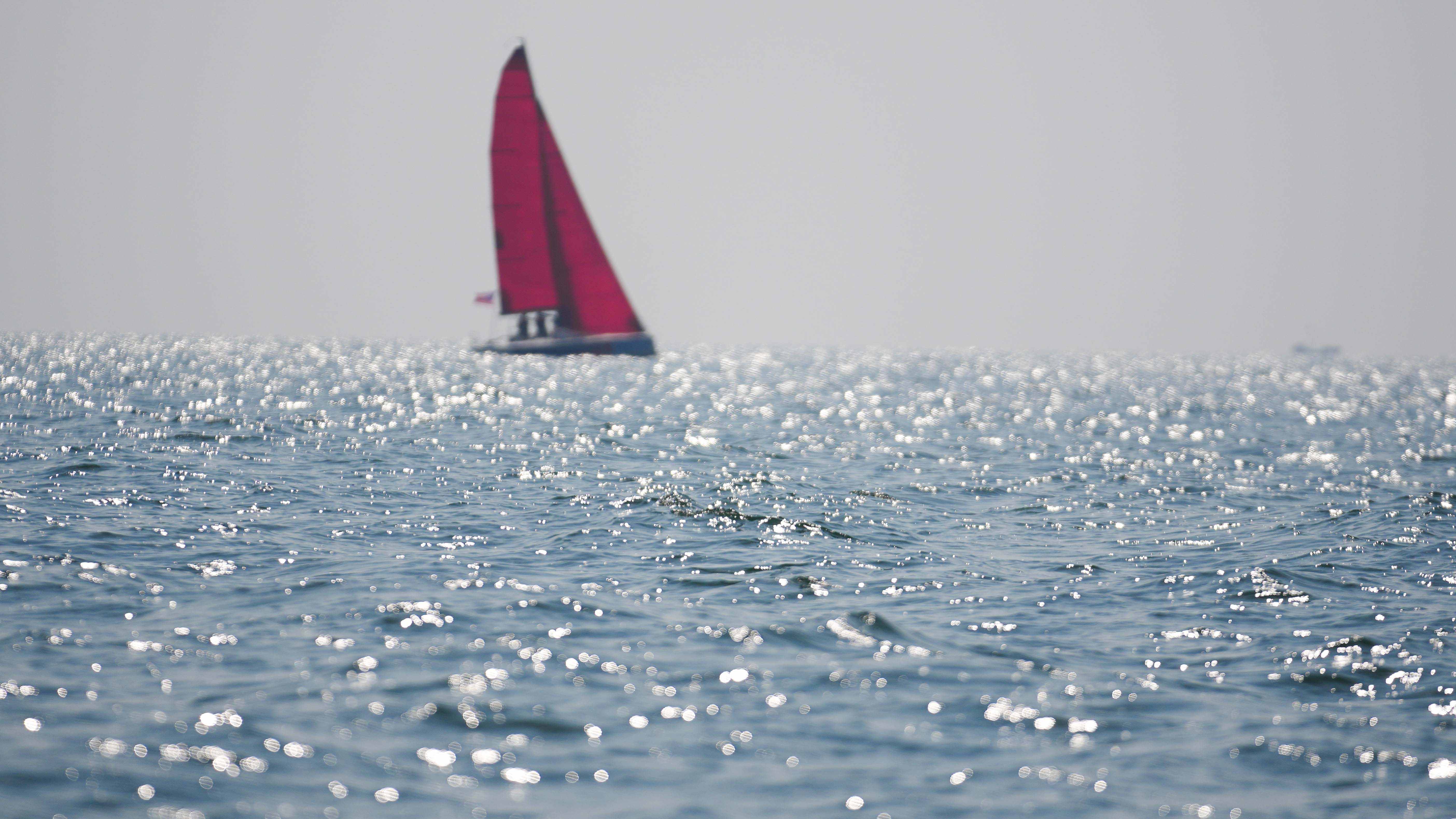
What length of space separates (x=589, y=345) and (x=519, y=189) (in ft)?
34.8

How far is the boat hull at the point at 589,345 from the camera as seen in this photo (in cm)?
7200

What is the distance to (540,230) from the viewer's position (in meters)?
71.4

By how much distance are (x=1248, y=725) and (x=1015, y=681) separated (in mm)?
1915

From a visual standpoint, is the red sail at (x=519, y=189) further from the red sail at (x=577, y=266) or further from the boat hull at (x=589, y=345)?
the boat hull at (x=589, y=345)

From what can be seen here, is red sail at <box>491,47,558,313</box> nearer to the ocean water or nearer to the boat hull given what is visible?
the boat hull

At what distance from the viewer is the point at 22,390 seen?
137 feet

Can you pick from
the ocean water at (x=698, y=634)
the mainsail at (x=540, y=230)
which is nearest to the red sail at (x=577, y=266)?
the mainsail at (x=540, y=230)

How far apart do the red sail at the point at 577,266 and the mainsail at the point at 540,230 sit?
0.15 feet

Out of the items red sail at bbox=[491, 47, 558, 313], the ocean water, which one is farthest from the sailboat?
the ocean water

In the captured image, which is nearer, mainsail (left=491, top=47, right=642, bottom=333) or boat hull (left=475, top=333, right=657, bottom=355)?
mainsail (left=491, top=47, right=642, bottom=333)

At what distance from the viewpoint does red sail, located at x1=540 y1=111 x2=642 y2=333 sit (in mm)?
71312

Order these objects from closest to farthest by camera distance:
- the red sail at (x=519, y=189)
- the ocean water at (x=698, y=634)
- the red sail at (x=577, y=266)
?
1. the ocean water at (x=698, y=634)
2. the red sail at (x=519, y=189)
3. the red sail at (x=577, y=266)

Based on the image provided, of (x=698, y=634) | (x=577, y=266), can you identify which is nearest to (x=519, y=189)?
(x=577, y=266)

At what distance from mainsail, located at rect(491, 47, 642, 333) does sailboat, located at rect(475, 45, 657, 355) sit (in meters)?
0.05
